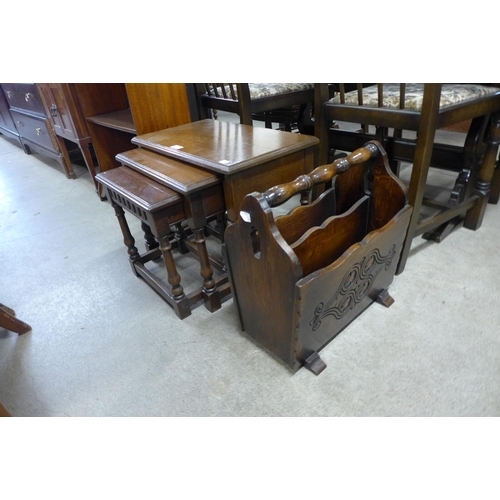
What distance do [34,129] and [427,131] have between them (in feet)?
9.24

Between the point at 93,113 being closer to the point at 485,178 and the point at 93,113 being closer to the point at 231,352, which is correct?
the point at 231,352

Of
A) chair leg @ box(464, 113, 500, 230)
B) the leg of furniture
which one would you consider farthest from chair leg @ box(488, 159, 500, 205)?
the leg of furniture

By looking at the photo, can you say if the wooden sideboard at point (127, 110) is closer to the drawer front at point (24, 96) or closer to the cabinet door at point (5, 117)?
the drawer front at point (24, 96)

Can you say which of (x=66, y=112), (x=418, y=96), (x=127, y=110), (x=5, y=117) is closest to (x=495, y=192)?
(x=418, y=96)

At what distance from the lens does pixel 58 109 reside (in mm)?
2121

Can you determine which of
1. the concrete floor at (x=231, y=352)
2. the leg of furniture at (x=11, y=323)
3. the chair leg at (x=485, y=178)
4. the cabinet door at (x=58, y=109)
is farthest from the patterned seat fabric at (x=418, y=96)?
the cabinet door at (x=58, y=109)

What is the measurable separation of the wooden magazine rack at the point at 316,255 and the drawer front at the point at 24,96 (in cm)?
222

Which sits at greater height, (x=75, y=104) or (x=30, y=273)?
(x=75, y=104)

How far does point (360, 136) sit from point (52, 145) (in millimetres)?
2238

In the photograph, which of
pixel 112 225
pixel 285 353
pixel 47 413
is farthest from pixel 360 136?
pixel 47 413

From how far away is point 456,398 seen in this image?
0.90 m

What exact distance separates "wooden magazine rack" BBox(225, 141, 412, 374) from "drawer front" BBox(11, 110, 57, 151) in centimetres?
223

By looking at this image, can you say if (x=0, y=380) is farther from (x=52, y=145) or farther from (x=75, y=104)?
(x=52, y=145)

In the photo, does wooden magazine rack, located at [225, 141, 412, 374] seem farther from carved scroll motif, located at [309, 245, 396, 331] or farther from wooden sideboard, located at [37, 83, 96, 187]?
wooden sideboard, located at [37, 83, 96, 187]
